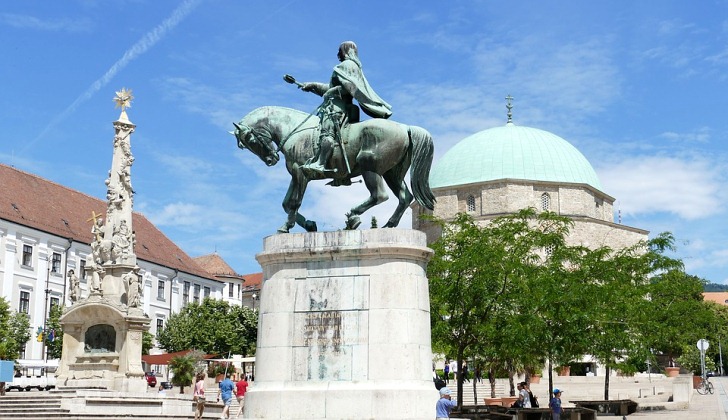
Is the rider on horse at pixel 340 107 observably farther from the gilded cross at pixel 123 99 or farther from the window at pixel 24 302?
the window at pixel 24 302

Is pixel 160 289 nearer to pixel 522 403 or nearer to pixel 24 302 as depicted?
pixel 24 302

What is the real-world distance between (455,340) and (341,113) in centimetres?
1609

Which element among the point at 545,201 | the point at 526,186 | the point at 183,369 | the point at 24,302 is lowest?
the point at 183,369

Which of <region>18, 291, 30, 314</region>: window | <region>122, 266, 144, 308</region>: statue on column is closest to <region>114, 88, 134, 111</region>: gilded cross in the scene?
<region>122, 266, 144, 308</region>: statue on column

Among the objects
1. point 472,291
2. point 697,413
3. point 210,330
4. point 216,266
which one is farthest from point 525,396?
point 216,266

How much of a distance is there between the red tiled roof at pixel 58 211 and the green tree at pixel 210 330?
675cm

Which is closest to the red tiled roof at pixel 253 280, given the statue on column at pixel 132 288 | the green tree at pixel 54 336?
the green tree at pixel 54 336

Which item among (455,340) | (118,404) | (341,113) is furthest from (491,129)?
(341,113)

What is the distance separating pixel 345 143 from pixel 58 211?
58.7 meters

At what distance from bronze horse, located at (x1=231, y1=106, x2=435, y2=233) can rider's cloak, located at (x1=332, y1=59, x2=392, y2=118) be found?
0.31m

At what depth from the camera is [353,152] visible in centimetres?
1425

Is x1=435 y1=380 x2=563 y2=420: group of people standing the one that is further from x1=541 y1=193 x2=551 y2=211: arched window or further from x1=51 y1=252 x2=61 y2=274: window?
x1=541 y1=193 x2=551 y2=211: arched window

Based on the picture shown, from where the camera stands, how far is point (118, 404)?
25594mm

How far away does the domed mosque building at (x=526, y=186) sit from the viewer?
79.1 metres
